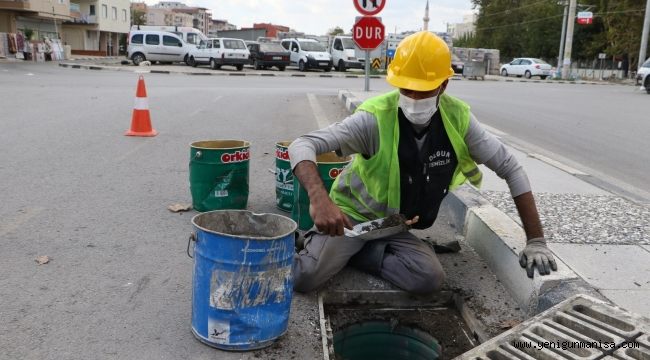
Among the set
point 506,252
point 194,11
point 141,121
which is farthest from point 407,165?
point 194,11

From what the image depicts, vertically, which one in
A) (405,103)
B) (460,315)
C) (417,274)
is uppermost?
(405,103)

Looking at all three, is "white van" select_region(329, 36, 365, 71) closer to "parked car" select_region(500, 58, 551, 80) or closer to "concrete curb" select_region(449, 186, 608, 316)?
"parked car" select_region(500, 58, 551, 80)

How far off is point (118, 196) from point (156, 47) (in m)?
29.8

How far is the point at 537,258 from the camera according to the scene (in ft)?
10.8

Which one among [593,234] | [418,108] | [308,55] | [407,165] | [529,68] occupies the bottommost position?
[593,234]

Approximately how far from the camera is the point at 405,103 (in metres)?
3.29

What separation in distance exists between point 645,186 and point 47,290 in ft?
20.7

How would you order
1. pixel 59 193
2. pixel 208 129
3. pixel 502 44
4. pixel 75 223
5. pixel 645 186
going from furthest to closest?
pixel 502 44 < pixel 208 129 < pixel 645 186 < pixel 59 193 < pixel 75 223

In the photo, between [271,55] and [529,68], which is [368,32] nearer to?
[271,55]

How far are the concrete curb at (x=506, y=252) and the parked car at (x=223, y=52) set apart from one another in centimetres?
2726

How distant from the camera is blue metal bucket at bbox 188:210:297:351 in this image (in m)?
2.67

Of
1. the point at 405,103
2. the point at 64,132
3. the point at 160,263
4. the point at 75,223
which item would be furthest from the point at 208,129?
the point at 405,103

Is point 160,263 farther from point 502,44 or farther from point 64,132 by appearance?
point 502,44

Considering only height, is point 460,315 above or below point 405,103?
below
